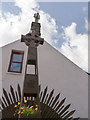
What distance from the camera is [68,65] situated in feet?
18.0

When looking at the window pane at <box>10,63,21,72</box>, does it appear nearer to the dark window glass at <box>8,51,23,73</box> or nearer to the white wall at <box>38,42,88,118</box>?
the dark window glass at <box>8,51,23,73</box>

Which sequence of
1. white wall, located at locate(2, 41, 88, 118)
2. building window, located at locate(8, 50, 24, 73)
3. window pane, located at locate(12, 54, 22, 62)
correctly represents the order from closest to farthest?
white wall, located at locate(2, 41, 88, 118)
building window, located at locate(8, 50, 24, 73)
window pane, located at locate(12, 54, 22, 62)

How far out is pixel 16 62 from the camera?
5.28m

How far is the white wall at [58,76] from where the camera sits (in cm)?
452

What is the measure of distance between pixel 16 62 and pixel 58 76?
1997 millimetres

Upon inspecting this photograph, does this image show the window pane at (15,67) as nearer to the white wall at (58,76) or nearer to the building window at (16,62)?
the building window at (16,62)

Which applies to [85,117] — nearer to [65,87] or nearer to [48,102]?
[65,87]

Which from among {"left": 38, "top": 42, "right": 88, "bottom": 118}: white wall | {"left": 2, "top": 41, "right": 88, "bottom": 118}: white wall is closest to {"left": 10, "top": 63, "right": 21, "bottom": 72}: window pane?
{"left": 2, "top": 41, "right": 88, "bottom": 118}: white wall

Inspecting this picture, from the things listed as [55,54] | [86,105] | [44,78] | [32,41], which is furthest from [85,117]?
[32,41]

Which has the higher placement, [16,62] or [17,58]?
[17,58]

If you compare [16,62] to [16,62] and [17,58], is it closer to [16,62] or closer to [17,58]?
[16,62]

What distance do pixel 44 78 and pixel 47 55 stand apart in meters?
1.25

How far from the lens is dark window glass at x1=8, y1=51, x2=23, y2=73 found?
5.02m

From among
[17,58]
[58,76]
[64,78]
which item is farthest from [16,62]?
[64,78]
